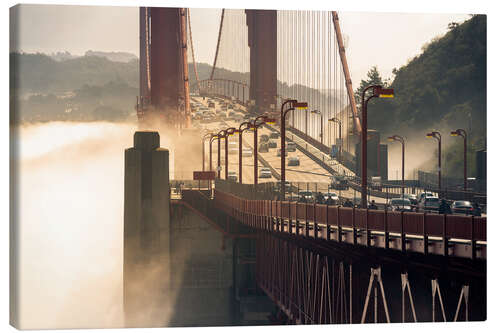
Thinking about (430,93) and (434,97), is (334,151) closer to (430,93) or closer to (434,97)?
(434,97)

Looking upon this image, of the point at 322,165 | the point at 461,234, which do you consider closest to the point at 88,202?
the point at 461,234

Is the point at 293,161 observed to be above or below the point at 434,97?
below

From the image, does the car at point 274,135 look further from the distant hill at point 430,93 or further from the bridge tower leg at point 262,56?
the distant hill at point 430,93

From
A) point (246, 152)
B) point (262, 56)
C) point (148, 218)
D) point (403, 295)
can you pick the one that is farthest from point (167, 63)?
point (262, 56)

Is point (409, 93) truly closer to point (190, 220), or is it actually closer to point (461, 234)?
point (190, 220)

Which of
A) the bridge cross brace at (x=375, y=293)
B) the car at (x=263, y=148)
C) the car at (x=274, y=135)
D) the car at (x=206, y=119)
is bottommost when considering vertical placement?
the bridge cross brace at (x=375, y=293)

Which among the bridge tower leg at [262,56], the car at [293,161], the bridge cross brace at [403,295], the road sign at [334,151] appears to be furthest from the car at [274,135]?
the bridge cross brace at [403,295]

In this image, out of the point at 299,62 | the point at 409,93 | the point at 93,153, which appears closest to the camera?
the point at 93,153
